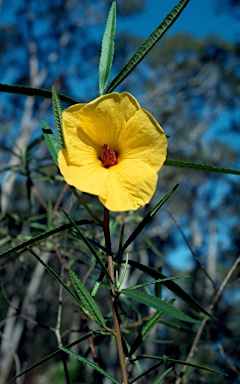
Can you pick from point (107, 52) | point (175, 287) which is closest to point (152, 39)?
point (107, 52)

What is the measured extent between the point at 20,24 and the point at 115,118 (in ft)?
36.9

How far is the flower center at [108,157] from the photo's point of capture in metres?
0.43

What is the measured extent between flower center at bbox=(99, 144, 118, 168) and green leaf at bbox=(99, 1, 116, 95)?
0.06 metres

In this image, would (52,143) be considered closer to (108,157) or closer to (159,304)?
(108,157)

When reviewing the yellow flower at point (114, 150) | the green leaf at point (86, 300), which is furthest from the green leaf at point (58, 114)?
the green leaf at point (86, 300)

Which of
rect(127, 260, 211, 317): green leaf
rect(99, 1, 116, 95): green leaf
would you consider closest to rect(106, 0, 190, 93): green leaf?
rect(99, 1, 116, 95): green leaf

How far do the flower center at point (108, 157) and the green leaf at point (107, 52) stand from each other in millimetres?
61

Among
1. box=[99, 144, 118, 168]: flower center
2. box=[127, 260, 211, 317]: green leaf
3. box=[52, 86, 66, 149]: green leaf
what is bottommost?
box=[127, 260, 211, 317]: green leaf

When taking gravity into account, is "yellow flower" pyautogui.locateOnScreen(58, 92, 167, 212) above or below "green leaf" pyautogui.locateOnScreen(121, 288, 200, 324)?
above

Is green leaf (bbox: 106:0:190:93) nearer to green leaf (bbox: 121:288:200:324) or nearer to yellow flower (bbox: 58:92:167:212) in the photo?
yellow flower (bbox: 58:92:167:212)

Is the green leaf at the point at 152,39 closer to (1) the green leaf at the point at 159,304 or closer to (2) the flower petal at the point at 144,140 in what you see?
(2) the flower petal at the point at 144,140

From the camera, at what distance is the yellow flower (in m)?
0.40

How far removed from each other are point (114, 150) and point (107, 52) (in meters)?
0.11

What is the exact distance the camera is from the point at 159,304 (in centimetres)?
38
